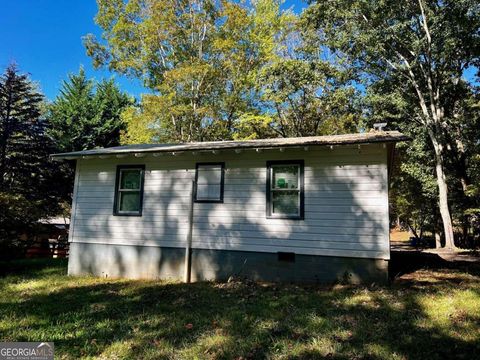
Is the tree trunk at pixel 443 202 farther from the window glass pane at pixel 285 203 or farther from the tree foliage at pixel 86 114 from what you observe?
the tree foliage at pixel 86 114

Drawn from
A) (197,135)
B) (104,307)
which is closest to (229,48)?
(197,135)

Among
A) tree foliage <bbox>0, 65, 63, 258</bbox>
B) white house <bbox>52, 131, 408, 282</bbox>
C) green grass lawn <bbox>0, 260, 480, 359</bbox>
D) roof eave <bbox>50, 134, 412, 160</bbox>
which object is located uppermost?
tree foliage <bbox>0, 65, 63, 258</bbox>

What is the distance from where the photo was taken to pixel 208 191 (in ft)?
27.8

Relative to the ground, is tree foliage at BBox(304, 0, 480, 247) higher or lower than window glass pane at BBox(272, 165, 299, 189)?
higher

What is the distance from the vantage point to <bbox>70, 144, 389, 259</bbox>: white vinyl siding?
23.7 feet

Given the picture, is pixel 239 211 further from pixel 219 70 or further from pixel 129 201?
pixel 219 70

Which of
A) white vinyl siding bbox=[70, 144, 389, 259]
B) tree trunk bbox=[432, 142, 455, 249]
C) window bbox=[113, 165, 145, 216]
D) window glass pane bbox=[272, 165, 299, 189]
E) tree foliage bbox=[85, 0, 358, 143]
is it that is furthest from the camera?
tree foliage bbox=[85, 0, 358, 143]

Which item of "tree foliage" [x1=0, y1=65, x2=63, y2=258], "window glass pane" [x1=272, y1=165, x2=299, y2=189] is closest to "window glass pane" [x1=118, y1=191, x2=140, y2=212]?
"window glass pane" [x1=272, y1=165, x2=299, y2=189]

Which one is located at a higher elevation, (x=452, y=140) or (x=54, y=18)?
(x=54, y=18)

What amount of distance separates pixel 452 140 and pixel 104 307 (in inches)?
732

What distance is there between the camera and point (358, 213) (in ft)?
23.7

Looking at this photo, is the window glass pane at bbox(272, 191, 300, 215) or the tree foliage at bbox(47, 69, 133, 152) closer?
the window glass pane at bbox(272, 191, 300, 215)

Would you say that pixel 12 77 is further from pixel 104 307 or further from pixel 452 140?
pixel 452 140

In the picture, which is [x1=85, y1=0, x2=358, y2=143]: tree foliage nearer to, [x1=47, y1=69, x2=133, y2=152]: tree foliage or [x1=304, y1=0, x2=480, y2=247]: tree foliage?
[x1=47, y1=69, x2=133, y2=152]: tree foliage
